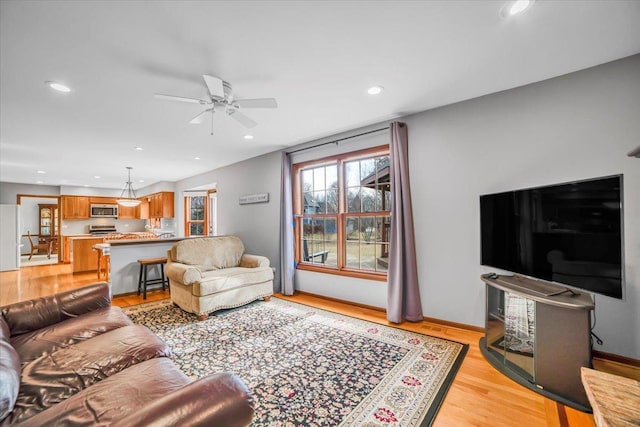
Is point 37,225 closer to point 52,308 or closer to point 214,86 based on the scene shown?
point 52,308

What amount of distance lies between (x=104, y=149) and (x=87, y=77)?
293 cm

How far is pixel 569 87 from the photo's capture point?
2.45 meters

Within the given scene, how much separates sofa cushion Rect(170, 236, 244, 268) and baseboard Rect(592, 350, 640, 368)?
4.57m

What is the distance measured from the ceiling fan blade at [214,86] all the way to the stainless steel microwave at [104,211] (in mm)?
9478

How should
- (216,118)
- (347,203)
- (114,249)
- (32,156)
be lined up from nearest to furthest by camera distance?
A: (216,118) → (347,203) → (114,249) → (32,156)

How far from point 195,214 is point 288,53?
6.64 meters

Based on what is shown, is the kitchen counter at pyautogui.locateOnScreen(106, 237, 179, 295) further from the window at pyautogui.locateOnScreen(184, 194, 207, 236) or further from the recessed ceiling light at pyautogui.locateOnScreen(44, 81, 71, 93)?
the recessed ceiling light at pyautogui.locateOnScreen(44, 81, 71, 93)

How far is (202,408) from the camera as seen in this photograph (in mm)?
921

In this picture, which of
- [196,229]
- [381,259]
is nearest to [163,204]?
[196,229]

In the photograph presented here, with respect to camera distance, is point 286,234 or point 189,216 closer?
point 286,234

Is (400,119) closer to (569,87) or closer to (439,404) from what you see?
(569,87)

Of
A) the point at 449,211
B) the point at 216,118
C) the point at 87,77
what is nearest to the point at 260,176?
the point at 216,118

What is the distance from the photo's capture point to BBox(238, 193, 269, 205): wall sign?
16.8 feet

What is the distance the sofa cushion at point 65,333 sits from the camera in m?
1.74
